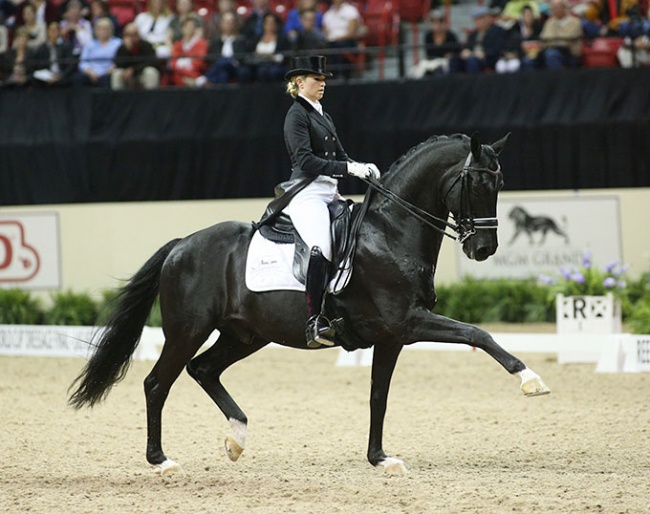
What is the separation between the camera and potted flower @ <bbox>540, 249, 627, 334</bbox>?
35.0ft

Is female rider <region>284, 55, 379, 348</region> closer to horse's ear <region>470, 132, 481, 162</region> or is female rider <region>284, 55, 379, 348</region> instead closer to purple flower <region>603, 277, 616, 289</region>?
horse's ear <region>470, 132, 481, 162</region>

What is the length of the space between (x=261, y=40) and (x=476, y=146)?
8385 millimetres

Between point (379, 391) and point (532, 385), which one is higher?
point (532, 385)

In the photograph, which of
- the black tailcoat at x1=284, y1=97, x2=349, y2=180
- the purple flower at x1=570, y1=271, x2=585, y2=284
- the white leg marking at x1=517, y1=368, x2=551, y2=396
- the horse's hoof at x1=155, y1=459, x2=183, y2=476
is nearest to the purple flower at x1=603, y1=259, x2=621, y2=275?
the purple flower at x1=570, y1=271, x2=585, y2=284

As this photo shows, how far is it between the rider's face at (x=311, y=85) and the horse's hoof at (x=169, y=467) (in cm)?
224

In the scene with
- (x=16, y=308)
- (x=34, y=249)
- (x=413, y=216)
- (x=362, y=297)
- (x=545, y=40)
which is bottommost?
(x=16, y=308)

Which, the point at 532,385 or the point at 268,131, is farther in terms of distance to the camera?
the point at 268,131

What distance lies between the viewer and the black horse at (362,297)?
19.0 ft

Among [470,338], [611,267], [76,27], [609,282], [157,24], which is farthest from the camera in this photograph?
[76,27]

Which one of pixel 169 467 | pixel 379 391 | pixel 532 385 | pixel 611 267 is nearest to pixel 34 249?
pixel 611 267

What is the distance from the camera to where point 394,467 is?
6000 millimetres

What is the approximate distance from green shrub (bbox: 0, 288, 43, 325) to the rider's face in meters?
8.36

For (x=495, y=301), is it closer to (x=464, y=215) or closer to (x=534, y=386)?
(x=464, y=215)

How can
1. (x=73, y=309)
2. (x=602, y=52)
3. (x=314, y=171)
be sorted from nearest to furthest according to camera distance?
(x=314, y=171) → (x=602, y=52) → (x=73, y=309)
